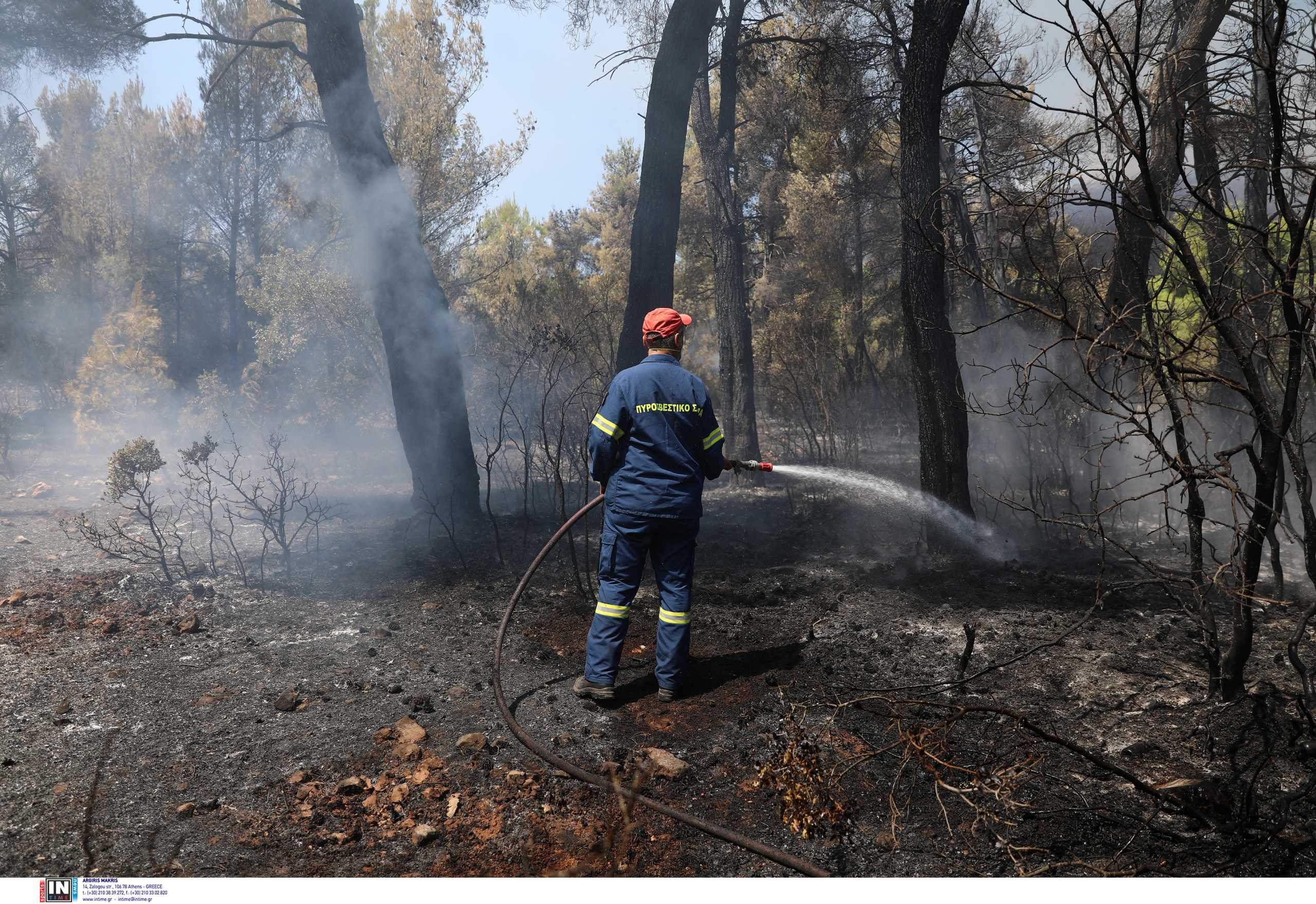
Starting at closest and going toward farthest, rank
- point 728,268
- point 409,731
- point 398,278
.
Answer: point 409,731 → point 398,278 → point 728,268

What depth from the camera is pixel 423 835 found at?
2449 millimetres

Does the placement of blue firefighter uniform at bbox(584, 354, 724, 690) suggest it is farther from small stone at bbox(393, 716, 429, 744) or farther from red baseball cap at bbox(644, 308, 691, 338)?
small stone at bbox(393, 716, 429, 744)

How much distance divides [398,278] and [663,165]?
2.65m

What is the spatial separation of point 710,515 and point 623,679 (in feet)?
13.0

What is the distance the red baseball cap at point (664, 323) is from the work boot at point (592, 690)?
1.67 m

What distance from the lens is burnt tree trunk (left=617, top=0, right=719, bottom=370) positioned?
6668 millimetres

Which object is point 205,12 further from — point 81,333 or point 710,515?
point 710,515

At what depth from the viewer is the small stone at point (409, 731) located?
3119 mm

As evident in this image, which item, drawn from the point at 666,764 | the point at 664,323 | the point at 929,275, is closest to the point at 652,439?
the point at 664,323

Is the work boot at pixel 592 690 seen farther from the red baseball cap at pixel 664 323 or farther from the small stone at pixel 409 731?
the red baseball cap at pixel 664 323
